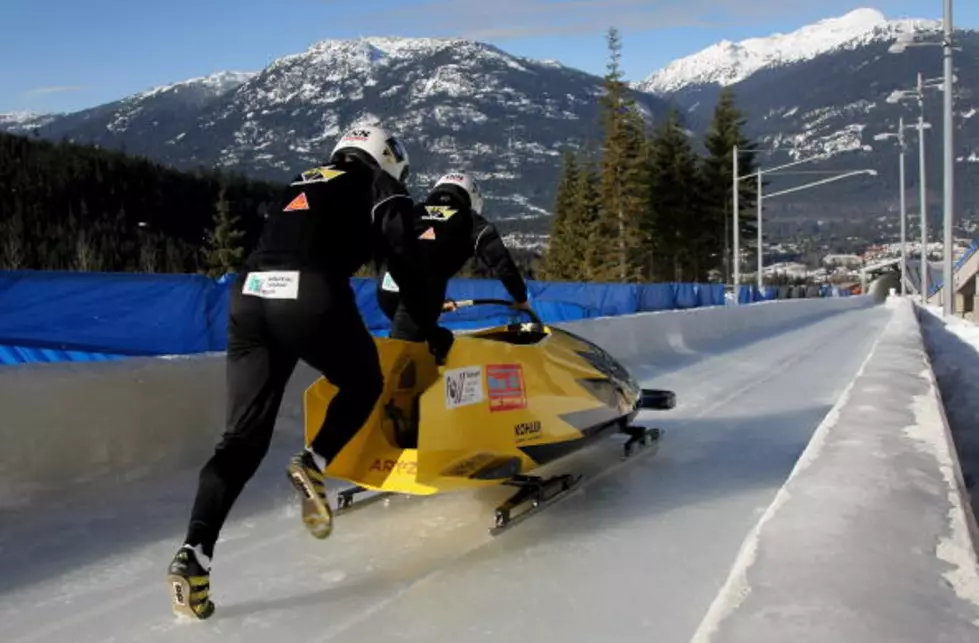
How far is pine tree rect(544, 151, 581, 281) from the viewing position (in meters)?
67.3

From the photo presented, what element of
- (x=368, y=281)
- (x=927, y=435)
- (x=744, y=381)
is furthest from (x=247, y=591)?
(x=744, y=381)

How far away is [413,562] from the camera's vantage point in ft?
11.7

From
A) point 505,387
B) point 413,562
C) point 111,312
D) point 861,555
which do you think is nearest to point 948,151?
point 111,312

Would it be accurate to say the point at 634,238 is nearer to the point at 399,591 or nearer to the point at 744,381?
the point at 744,381

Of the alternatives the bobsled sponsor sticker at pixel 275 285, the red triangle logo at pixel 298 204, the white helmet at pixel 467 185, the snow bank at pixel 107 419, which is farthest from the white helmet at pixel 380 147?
the snow bank at pixel 107 419

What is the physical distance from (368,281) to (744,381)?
386 centimetres

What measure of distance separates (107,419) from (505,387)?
6.56 ft

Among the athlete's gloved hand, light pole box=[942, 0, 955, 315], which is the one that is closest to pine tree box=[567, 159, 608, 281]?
Answer: light pole box=[942, 0, 955, 315]

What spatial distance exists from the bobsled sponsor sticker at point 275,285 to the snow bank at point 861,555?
62.0 inches

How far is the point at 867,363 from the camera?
8.17 m

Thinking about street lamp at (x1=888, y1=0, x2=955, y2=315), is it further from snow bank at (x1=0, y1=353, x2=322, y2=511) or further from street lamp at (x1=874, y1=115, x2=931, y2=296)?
snow bank at (x1=0, y1=353, x2=322, y2=511)

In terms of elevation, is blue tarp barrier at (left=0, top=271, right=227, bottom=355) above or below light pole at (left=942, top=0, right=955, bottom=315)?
below

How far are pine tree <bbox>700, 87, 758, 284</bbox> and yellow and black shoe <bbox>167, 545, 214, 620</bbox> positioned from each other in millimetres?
60945

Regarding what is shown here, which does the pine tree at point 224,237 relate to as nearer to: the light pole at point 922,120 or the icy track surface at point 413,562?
the light pole at point 922,120
